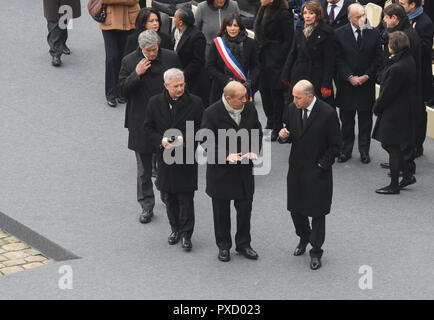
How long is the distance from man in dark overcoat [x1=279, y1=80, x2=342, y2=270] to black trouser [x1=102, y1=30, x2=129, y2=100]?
425cm

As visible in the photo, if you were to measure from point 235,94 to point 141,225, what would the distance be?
1.94 m

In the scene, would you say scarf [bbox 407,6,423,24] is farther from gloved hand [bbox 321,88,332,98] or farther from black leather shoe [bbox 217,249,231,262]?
black leather shoe [bbox 217,249,231,262]

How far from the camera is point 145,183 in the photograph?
387 inches

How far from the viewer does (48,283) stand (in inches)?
341

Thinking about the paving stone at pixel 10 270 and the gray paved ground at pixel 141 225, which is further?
the paving stone at pixel 10 270

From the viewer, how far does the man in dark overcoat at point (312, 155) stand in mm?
8609

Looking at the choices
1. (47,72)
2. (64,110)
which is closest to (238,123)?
(64,110)

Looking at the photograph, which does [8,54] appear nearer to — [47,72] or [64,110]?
[47,72]

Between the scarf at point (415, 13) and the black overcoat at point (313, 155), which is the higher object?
the scarf at point (415, 13)

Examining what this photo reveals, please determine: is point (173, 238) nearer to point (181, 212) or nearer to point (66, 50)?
point (181, 212)

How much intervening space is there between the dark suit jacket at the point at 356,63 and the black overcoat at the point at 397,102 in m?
0.69

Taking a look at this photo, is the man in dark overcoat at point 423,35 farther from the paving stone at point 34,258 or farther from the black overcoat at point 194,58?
the paving stone at point 34,258

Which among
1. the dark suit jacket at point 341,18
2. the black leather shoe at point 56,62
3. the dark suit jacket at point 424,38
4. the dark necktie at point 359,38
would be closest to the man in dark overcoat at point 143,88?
the dark necktie at point 359,38

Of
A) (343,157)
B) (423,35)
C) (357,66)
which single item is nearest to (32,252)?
(343,157)
